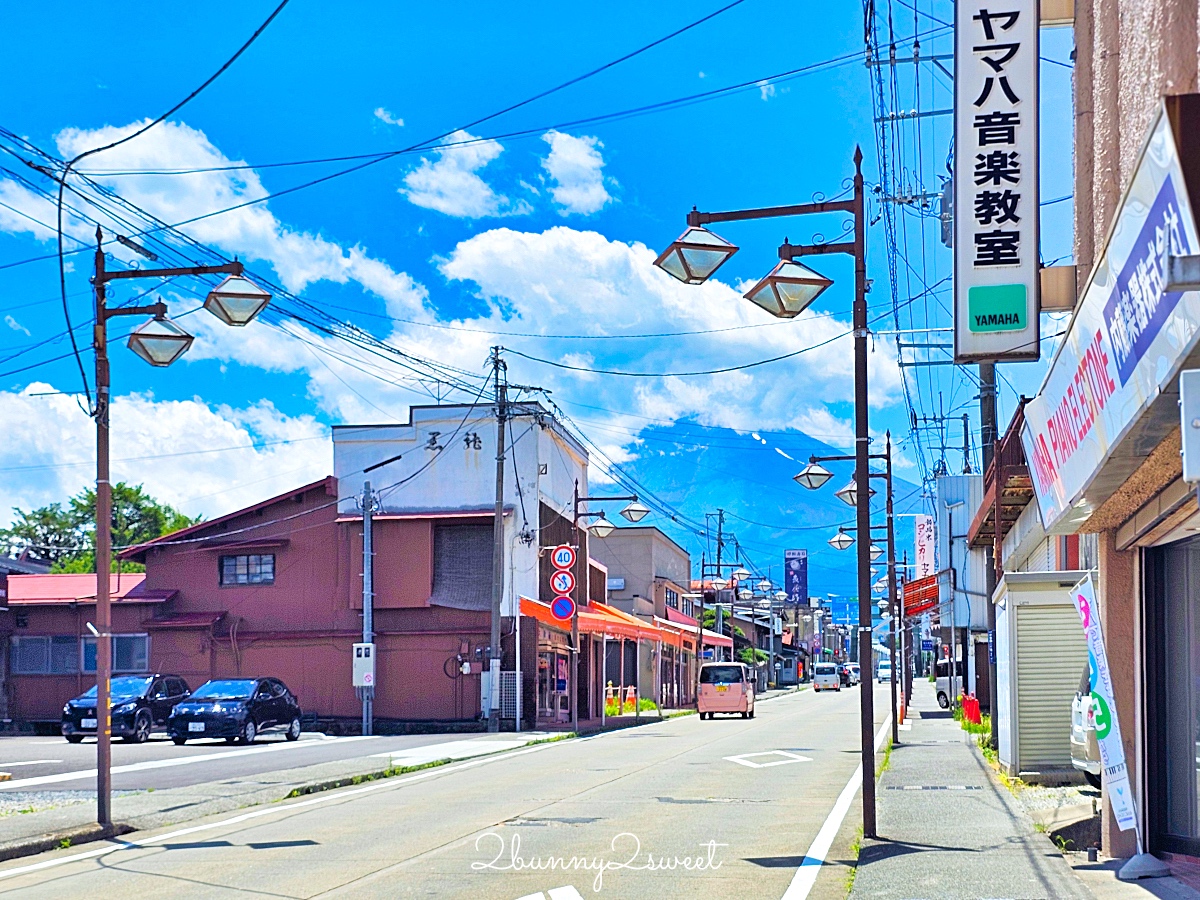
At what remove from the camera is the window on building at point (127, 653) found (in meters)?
41.2

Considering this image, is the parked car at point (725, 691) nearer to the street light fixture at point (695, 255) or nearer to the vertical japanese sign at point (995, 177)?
the street light fixture at point (695, 255)

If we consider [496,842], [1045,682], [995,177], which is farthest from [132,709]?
[995,177]

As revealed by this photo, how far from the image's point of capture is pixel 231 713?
3138 centimetres

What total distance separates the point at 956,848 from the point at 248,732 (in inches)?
902

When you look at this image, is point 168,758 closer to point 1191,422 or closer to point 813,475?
point 813,475

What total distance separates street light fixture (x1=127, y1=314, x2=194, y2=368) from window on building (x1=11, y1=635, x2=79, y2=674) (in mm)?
30161

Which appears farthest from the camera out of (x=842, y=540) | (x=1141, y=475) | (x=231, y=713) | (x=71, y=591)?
(x=71, y=591)

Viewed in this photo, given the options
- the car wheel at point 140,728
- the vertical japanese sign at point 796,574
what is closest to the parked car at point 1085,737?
the car wheel at point 140,728

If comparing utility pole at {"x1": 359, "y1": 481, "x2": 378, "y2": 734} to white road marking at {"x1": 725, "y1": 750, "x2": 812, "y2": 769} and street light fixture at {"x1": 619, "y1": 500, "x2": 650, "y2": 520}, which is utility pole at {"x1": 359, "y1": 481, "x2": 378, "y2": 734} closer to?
street light fixture at {"x1": 619, "y1": 500, "x2": 650, "y2": 520}

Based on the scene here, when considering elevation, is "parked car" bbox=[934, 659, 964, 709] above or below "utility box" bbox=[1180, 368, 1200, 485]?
below

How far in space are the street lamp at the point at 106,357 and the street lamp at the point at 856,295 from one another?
4.33 meters

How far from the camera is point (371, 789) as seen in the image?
18.9 metres

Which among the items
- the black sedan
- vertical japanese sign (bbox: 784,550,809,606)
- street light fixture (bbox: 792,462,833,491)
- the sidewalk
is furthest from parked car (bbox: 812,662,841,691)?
the sidewalk

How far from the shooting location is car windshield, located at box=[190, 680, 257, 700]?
31984mm
